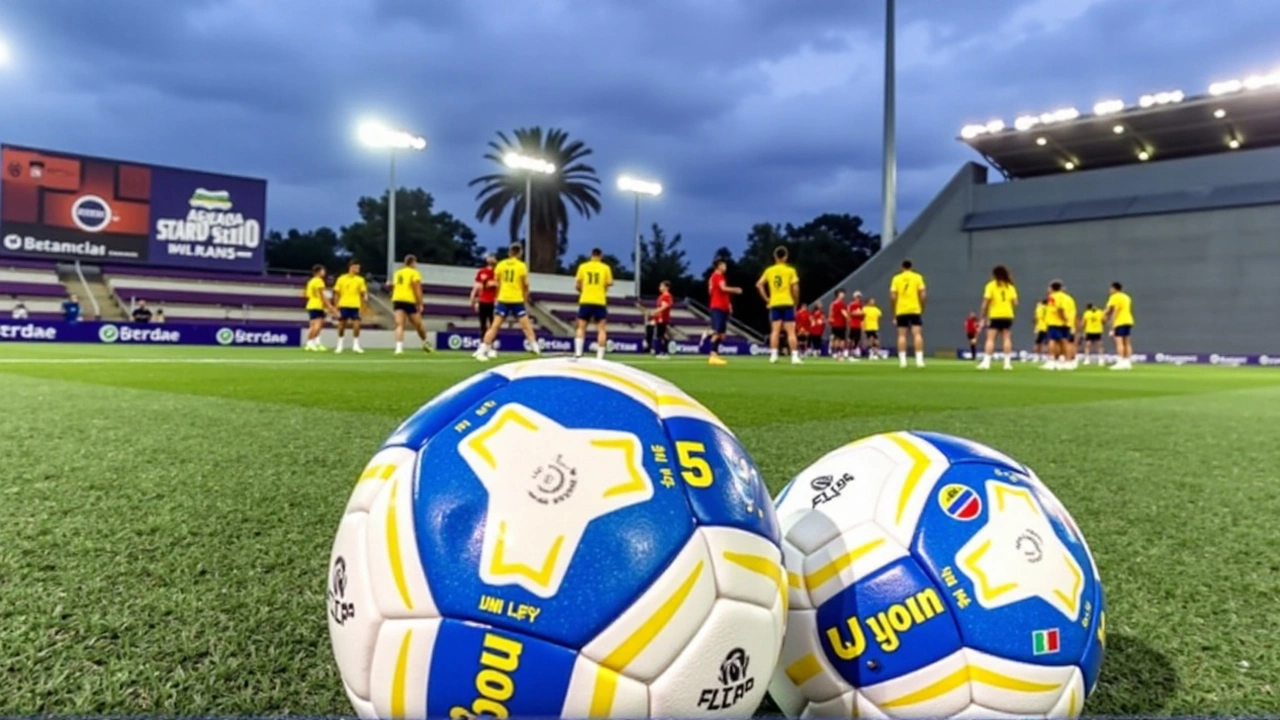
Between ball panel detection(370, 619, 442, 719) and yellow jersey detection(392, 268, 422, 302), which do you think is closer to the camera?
ball panel detection(370, 619, 442, 719)

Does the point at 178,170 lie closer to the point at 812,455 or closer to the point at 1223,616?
the point at 812,455

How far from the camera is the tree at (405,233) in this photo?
57.0 meters

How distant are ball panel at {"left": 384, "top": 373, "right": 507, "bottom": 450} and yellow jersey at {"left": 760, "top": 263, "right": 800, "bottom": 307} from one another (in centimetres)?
1274

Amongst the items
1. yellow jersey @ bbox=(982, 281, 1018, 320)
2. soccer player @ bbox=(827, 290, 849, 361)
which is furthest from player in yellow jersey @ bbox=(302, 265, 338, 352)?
soccer player @ bbox=(827, 290, 849, 361)

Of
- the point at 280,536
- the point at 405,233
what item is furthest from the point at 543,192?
the point at 280,536

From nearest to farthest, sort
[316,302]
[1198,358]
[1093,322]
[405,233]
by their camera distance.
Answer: [316,302]
[1093,322]
[1198,358]
[405,233]

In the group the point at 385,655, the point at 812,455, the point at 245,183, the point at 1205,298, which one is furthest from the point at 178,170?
the point at 1205,298

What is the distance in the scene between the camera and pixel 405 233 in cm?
5788

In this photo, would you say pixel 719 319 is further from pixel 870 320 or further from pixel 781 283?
pixel 870 320

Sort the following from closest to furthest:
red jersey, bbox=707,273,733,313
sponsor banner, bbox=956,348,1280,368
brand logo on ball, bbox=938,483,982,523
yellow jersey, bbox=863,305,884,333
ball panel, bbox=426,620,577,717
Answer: ball panel, bbox=426,620,577,717 < brand logo on ball, bbox=938,483,982,523 < red jersey, bbox=707,273,733,313 < yellow jersey, bbox=863,305,884,333 < sponsor banner, bbox=956,348,1280,368

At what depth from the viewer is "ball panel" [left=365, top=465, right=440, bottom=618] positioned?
1.04 m

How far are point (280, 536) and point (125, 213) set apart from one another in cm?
3068

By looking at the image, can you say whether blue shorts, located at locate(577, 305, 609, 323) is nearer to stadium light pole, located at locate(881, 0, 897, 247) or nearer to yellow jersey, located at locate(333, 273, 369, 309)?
yellow jersey, located at locate(333, 273, 369, 309)

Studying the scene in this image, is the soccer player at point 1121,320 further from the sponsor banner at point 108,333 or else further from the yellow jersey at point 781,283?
the sponsor banner at point 108,333
